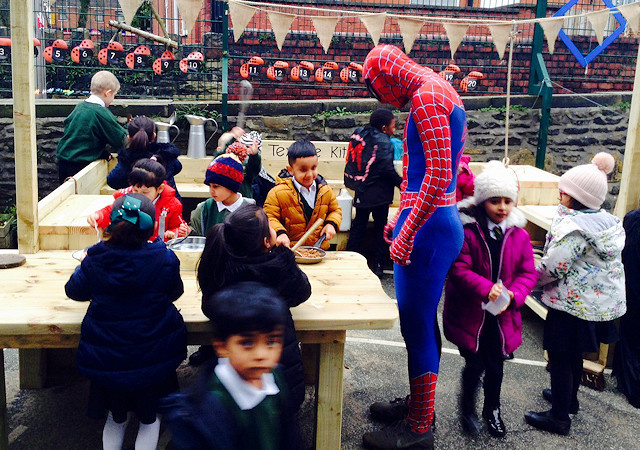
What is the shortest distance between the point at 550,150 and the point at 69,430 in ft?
26.3

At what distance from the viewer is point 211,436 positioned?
1702 mm

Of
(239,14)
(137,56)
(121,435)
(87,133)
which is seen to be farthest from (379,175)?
(121,435)

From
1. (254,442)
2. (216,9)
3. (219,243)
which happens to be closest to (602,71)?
(216,9)

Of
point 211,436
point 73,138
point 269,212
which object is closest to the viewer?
point 211,436

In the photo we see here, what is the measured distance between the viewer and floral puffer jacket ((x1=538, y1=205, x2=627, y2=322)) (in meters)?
3.48

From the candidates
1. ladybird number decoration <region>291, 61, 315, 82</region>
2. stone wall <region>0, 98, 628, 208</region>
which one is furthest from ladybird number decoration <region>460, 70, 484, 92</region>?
ladybird number decoration <region>291, 61, 315, 82</region>

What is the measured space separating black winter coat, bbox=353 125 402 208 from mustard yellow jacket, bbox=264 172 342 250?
2.22 metres

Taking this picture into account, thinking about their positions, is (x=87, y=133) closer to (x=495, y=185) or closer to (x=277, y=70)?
(x=277, y=70)

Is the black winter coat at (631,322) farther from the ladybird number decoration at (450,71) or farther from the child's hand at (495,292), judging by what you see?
the ladybird number decoration at (450,71)

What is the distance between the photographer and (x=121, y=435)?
2914mm

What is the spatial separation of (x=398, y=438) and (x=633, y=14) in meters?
3.82

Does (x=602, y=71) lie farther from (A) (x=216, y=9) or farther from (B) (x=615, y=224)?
(B) (x=615, y=224)

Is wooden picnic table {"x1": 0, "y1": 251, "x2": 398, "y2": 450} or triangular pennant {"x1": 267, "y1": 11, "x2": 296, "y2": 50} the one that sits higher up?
triangular pennant {"x1": 267, "y1": 11, "x2": 296, "y2": 50}

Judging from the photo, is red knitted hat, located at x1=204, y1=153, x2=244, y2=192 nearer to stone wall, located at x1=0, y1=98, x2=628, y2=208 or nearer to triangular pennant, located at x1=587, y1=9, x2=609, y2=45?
triangular pennant, located at x1=587, y1=9, x2=609, y2=45
